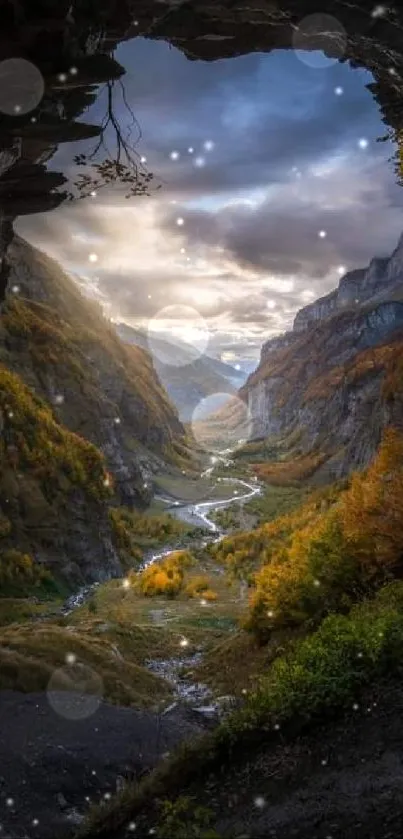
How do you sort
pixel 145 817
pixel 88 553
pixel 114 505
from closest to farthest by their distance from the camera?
pixel 145 817, pixel 88 553, pixel 114 505

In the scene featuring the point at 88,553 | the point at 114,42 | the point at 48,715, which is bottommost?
the point at 88,553

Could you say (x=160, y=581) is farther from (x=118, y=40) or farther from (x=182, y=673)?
(x=118, y=40)

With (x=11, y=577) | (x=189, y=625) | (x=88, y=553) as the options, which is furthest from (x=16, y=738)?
(x=88, y=553)

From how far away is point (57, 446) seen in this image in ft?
213

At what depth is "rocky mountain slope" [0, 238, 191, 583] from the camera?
54.7 m

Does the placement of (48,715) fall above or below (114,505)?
above

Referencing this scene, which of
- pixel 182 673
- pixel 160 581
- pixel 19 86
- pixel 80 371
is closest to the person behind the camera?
pixel 19 86

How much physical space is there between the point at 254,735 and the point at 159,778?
1593 mm

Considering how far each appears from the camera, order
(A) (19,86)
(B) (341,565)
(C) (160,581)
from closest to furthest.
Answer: (A) (19,86) → (B) (341,565) → (C) (160,581)

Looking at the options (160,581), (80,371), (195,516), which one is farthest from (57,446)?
(195,516)

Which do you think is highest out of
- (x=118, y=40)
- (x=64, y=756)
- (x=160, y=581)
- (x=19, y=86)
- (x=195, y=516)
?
(x=118, y=40)

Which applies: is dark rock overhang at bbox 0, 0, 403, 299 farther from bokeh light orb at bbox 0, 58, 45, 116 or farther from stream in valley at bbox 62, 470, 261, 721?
stream in valley at bbox 62, 470, 261, 721

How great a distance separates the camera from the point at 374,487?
893 inches

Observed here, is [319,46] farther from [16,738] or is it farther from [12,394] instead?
[12,394]
